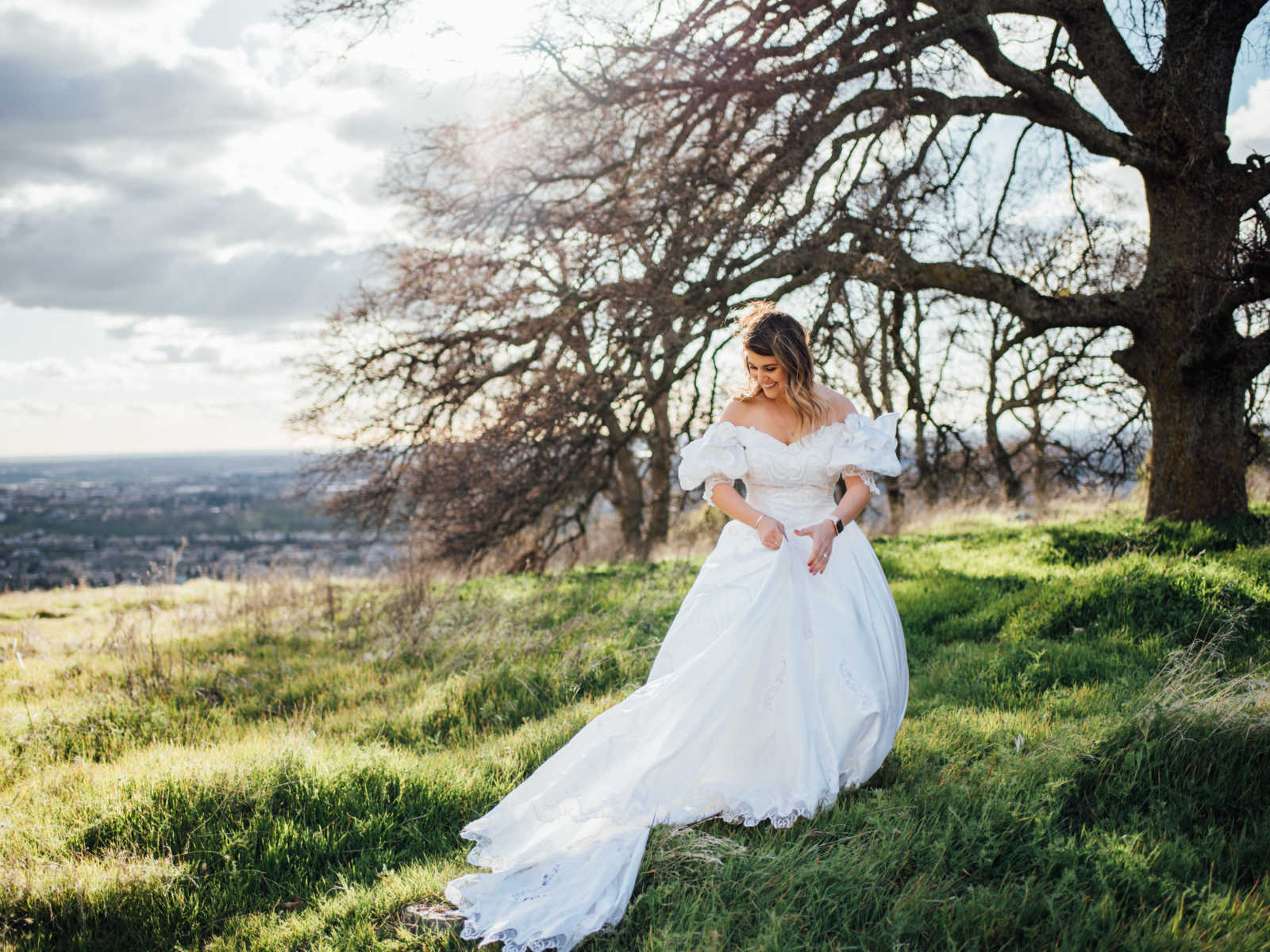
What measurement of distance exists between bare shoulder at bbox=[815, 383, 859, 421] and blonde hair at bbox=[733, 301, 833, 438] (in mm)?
38

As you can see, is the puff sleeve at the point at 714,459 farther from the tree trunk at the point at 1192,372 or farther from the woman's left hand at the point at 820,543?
the tree trunk at the point at 1192,372

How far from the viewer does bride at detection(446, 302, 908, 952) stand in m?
3.06

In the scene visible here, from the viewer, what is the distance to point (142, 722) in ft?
17.5

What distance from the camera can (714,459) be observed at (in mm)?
4086

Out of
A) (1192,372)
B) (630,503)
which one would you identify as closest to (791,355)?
(1192,372)

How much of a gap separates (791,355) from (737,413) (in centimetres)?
48

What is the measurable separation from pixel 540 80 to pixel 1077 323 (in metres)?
7.01

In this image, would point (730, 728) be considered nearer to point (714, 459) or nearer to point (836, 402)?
point (714, 459)

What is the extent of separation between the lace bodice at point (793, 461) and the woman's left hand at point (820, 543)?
0.61 ft

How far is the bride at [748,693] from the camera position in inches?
120

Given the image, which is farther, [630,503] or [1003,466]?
[630,503]

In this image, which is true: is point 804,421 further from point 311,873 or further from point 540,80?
point 540,80

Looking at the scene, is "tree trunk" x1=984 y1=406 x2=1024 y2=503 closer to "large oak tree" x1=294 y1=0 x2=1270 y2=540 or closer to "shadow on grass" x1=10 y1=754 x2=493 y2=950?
→ "large oak tree" x1=294 y1=0 x2=1270 y2=540

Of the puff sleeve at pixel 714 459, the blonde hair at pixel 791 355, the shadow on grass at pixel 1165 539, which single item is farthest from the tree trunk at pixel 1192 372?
the puff sleeve at pixel 714 459
